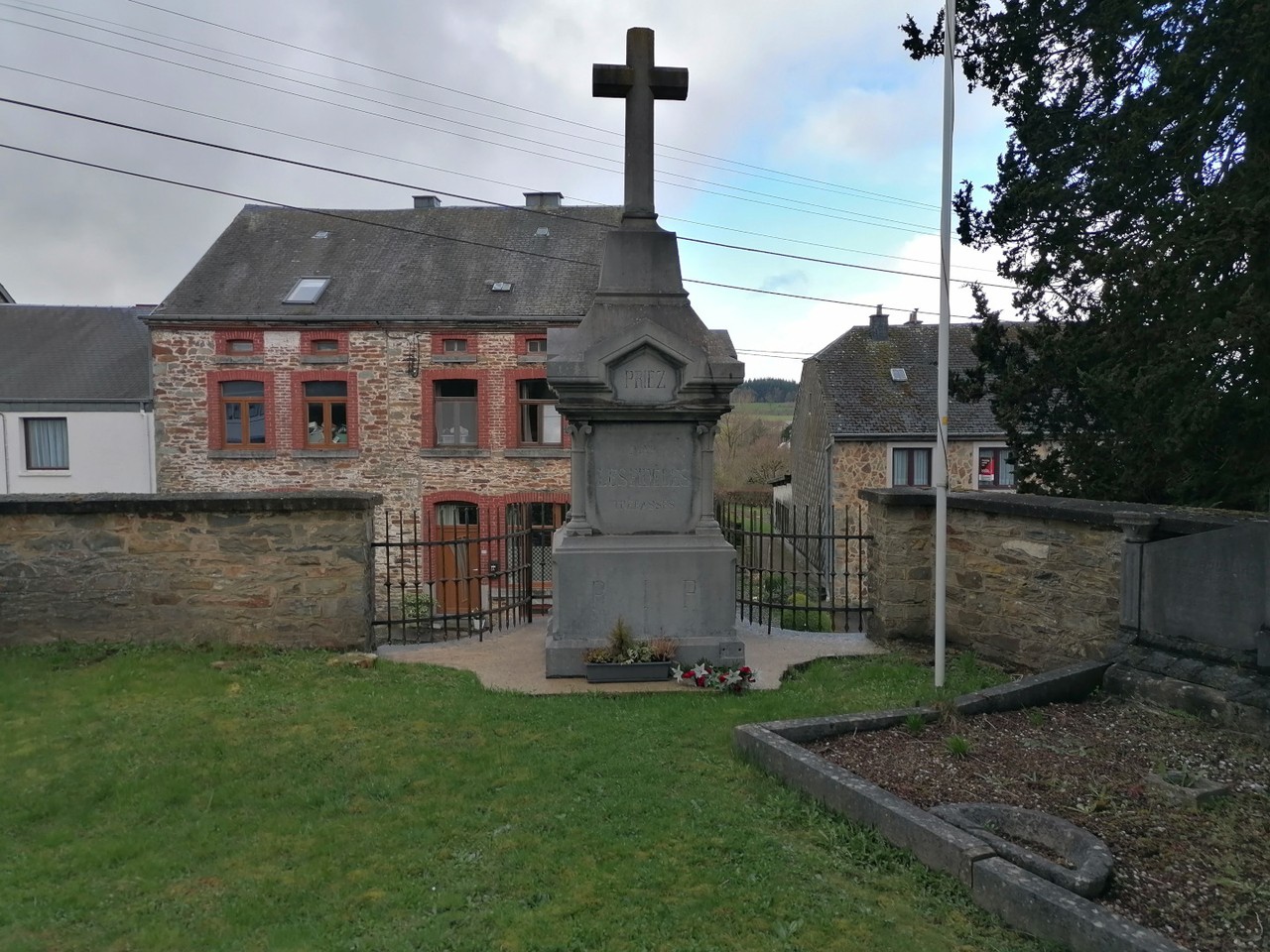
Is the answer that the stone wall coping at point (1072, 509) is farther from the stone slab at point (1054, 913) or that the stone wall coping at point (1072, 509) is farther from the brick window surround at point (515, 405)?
the brick window surround at point (515, 405)

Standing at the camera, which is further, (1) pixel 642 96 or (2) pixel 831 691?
(1) pixel 642 96

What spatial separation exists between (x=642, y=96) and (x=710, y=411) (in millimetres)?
2976

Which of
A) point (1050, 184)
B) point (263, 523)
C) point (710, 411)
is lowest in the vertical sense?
point (263, 523)

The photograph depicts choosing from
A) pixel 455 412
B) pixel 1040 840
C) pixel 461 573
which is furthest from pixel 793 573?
pixel 455 412

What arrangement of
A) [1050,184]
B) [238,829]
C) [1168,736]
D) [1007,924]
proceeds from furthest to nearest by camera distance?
[1050,184] → [1168,736] → [238,829] → [1007,924]

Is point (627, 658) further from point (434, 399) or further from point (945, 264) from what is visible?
point (434, 399)

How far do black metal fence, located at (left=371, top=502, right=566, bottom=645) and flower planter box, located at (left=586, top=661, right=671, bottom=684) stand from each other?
4.41ft

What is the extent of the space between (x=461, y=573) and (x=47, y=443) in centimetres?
1433

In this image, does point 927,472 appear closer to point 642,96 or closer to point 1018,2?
point 1018,2

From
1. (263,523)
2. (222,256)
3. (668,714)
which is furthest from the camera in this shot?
(222,256)

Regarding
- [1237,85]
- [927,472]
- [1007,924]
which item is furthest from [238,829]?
[927,472]

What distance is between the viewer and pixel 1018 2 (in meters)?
8.91

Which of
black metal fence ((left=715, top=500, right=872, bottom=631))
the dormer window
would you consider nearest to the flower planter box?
black metal fence ((left=715, top=500, right=872, bottom=631))

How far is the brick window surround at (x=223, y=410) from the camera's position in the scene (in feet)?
72.3
